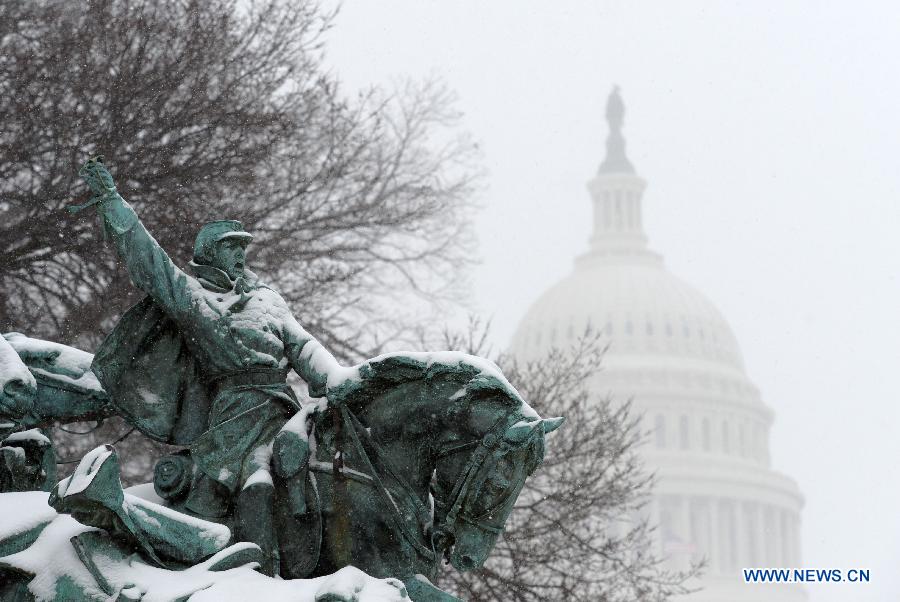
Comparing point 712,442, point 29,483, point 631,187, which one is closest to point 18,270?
point 29,483

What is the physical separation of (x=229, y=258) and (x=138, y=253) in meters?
0.50

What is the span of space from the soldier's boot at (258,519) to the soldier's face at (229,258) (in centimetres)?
115

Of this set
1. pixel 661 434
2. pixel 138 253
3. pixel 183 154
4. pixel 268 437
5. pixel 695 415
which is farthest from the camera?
pixel 695 415

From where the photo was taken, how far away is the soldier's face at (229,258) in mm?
8609

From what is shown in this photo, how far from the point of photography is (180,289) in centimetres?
832

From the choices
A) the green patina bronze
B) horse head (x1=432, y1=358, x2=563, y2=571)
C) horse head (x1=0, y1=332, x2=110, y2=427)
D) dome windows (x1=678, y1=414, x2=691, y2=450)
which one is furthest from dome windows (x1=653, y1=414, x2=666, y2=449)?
horse head (x1=432, y1=358, x2=563, y2=571)

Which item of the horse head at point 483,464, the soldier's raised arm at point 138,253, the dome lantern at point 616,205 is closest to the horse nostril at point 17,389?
the soldier's raised arm at point 138,253

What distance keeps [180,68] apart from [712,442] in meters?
94.9

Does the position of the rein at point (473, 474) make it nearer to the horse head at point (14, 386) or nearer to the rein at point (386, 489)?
the rein at point (386, 489)

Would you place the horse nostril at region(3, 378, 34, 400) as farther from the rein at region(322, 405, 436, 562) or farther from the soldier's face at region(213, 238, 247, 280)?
the rein at region(322, 405, 436, 562)

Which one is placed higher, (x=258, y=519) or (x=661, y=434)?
(x=661, y=434)

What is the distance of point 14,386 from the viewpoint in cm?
834

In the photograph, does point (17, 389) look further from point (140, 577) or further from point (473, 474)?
point (473, 474)

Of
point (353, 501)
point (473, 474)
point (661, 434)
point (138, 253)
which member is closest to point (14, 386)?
point (138, 253)
